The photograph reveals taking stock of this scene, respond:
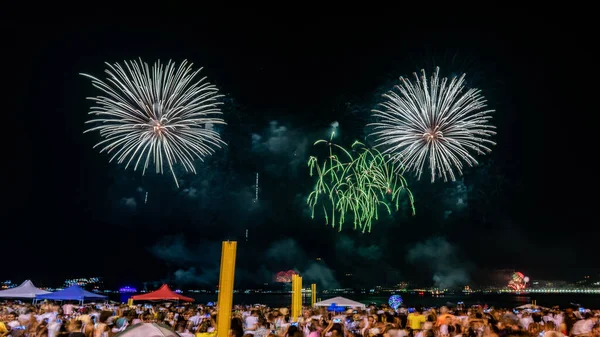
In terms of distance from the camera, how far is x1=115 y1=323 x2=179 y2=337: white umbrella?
163 inches

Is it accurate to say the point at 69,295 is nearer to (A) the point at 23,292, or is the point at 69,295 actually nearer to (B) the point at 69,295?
(B) the point at 69,295

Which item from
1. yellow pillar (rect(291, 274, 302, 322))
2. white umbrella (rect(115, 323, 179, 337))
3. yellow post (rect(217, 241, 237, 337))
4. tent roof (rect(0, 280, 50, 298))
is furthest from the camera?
tent roof (rect(0, 280, 50, 298))

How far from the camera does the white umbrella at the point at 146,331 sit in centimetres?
414

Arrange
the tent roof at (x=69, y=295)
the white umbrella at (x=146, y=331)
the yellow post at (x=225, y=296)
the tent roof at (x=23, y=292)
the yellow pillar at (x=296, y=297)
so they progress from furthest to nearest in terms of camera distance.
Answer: the tent roof at (x=23, y=292) < the tent roof at (x=69, y=295) < the yellow pillar at (x=296, y=297) < the yellow post at (x=225, y=296) < the white umbrella at (x=146, y=331)

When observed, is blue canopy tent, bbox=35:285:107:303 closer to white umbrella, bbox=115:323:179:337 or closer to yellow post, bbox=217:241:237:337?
yellow post, bbox=217:241:237:337

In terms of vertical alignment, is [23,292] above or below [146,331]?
above

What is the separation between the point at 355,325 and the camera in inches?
616

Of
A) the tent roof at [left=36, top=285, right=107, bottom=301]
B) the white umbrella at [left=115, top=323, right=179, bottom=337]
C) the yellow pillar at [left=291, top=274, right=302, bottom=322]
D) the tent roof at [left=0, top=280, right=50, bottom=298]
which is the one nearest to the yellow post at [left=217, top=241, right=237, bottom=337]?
the white umbrella at [left=115, top=323, right=179, bottom=337]

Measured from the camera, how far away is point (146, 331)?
4156mm

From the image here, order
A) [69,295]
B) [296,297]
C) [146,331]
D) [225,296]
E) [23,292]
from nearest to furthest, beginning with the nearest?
[146,331] → [225,296] → [296,297] → [69,295] → [23,292]

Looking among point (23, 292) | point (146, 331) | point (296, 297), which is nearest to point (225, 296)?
point (146, 331)

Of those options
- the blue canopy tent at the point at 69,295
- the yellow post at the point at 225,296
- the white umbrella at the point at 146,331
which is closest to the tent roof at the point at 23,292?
the blue canopy tent at the point at 69,295

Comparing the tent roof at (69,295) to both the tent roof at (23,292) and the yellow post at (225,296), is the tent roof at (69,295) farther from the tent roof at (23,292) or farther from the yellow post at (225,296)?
the yellow post at (225,296)

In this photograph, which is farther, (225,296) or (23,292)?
(23,292)
